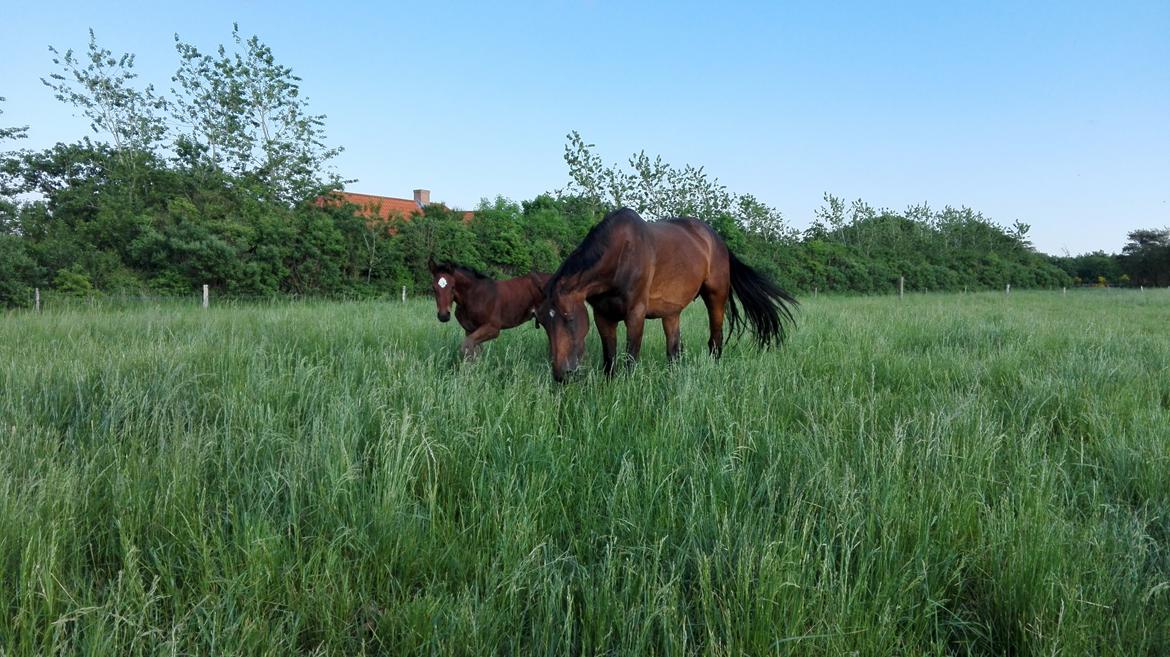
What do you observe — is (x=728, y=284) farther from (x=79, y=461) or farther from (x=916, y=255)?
(x=916, y=255)

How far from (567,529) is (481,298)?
15.0 ft

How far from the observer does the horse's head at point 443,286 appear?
18.9 ft

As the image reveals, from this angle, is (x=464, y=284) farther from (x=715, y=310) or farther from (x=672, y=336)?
(x=715, y=310)

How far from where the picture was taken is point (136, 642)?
1.30 m

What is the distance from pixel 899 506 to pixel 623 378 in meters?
2.32

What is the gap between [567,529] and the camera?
6.39ft

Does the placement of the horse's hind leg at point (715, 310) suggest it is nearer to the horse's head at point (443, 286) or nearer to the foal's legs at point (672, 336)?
the foal's legs at point (672, 336)

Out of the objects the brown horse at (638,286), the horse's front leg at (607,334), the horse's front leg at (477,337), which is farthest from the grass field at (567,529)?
the horse's front leg at (477,337)

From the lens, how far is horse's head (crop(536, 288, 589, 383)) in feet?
13.5

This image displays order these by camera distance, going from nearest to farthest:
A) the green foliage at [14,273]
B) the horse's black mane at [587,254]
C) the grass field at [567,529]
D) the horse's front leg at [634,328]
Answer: the grass field at [567,529] < the horse's black mane at [587,254] < the horse's front leg at [634,328] < the green foliage at [14,273]

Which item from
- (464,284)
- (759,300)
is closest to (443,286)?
(464,284)

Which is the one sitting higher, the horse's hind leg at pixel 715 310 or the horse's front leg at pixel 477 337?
the horse's hind leg at pixel 715 310

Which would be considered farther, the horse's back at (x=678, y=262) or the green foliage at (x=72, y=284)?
the green foliage at (x=72, y=284)

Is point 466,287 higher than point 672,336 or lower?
higher
